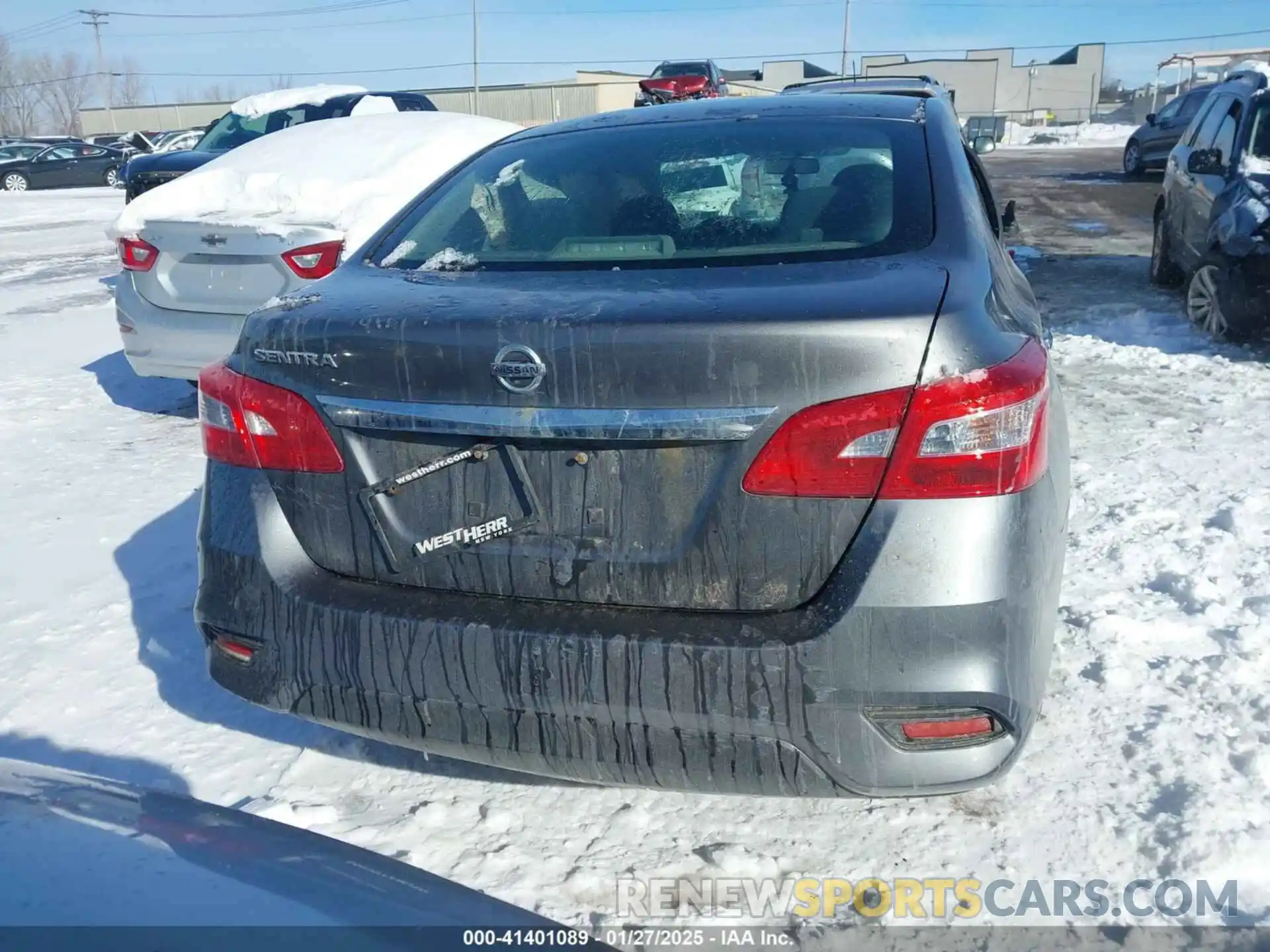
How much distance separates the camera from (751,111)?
3152 millimetres

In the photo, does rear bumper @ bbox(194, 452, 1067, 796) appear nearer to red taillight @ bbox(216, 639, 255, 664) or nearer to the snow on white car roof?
red taillight @ bbox(216, 639, 255, 664)

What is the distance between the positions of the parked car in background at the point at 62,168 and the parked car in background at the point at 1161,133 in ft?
77.0

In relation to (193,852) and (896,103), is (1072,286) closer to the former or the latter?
(896,103)

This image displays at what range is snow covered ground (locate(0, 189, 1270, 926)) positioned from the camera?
A: 2.34m

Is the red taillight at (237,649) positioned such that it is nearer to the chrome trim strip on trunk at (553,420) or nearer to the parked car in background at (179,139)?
the chrome trim strip on trunk at (553,420)

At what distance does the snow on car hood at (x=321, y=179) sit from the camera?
5094 millimetres

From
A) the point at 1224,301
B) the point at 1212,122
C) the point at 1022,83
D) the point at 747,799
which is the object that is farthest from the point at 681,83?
the point at 1022,83

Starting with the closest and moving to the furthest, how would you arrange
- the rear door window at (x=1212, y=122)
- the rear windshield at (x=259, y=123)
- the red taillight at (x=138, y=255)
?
the red taillight at (x=138, y=255) < the rear door window at (x=1212, y=122) < the rear windshield at (x=259, y=123)

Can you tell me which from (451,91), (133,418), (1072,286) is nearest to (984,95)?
(451,91)

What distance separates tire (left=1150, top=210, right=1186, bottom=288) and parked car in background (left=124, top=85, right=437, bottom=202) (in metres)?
6.51

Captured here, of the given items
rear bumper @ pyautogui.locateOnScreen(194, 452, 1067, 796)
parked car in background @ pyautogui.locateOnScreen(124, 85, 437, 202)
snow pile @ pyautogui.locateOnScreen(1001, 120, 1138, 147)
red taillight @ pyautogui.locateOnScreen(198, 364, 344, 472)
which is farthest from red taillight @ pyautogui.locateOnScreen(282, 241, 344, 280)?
snow pile @ pyautogui.locateOnScreen(1001, 120, 1138, 147)

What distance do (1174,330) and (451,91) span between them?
43525mm

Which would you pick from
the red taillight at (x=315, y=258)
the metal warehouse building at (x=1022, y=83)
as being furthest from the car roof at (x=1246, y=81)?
the metal warehouse building at (x=1022, y=83)

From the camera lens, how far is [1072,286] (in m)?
8.88
